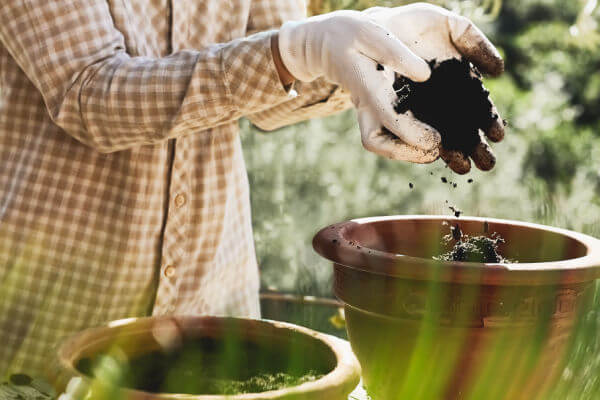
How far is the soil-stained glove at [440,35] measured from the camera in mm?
1146

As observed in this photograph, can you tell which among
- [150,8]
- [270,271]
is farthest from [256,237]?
[150,8]

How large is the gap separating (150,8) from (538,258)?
82 centimetres

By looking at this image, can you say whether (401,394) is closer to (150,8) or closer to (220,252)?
(220,252)

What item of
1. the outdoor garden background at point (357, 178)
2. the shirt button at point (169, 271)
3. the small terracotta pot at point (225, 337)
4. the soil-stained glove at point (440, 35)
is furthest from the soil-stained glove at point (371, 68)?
the outdoor garden background at point (357, 178)

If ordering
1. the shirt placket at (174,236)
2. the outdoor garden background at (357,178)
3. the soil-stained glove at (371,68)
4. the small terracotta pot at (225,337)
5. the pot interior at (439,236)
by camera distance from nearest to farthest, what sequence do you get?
the small terracotta pot at (225,337) < the soil-stained glove at (371,68) < the pot interior at (439,236) < the shirt placket at (174,236) < the outdoor garden background at (357,178)

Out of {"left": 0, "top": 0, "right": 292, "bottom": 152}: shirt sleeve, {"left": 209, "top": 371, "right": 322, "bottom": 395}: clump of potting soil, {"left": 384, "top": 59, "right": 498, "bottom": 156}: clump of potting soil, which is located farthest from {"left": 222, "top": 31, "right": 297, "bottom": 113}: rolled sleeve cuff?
{"left": 209, "top": 371, "right": 322, "bottom": 395}: clump of potting soil

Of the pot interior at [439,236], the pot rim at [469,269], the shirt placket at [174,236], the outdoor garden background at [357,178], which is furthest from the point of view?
the outdoor garden background at [357,178]

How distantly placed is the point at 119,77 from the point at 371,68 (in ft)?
1.29

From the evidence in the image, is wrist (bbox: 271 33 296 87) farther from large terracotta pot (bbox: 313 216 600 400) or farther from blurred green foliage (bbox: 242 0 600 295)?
Answer: blurred green foliage (bbox: 242 0 600 295)

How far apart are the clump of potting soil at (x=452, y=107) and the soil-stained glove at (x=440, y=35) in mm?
30

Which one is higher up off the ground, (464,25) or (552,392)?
(464,25)

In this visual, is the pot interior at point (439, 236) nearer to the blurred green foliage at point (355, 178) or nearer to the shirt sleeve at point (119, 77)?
the shirt sleeve at point (119, 77)

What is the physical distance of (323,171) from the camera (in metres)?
3.39

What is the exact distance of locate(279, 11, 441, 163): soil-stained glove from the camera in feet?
3.26
